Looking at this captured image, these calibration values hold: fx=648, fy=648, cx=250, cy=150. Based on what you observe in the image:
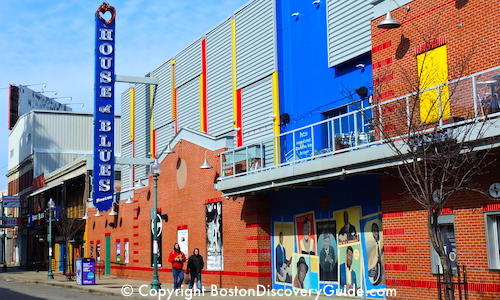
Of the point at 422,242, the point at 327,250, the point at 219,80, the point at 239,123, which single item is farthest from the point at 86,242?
the point at 422,242

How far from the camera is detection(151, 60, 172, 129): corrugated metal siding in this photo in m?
36.6

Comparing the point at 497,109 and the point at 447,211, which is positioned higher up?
the point at 497,109

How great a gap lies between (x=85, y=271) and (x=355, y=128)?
18.5 meters

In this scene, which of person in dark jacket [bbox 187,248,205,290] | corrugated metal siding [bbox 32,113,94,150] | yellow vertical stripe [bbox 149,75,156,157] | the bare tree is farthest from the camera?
corrugated metal siding [bbox 32,113,94,150]

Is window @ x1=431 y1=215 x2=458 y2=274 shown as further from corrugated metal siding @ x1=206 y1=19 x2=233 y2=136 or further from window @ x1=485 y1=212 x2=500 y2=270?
corrugated metal siding @ x1=206 y1=19 x2=233 y2=136

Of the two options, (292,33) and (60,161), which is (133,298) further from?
(60,161)

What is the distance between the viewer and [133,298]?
22.6 meters

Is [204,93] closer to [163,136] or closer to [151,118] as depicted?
[163,136]

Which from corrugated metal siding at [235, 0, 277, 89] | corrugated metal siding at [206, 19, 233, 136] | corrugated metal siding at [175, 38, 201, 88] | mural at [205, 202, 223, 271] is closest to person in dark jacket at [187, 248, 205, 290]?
mural at [205, 202, 223, 271]

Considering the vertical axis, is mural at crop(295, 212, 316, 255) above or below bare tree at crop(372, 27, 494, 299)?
below

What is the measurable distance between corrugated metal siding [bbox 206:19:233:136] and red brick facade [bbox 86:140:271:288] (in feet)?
7.84

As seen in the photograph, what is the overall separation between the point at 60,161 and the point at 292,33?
46.7 meters

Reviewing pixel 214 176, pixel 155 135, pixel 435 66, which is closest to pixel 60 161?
pixel 155 135

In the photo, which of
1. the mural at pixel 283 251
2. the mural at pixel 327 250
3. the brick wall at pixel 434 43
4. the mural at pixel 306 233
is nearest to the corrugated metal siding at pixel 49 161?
the mural at pixel 283 251
